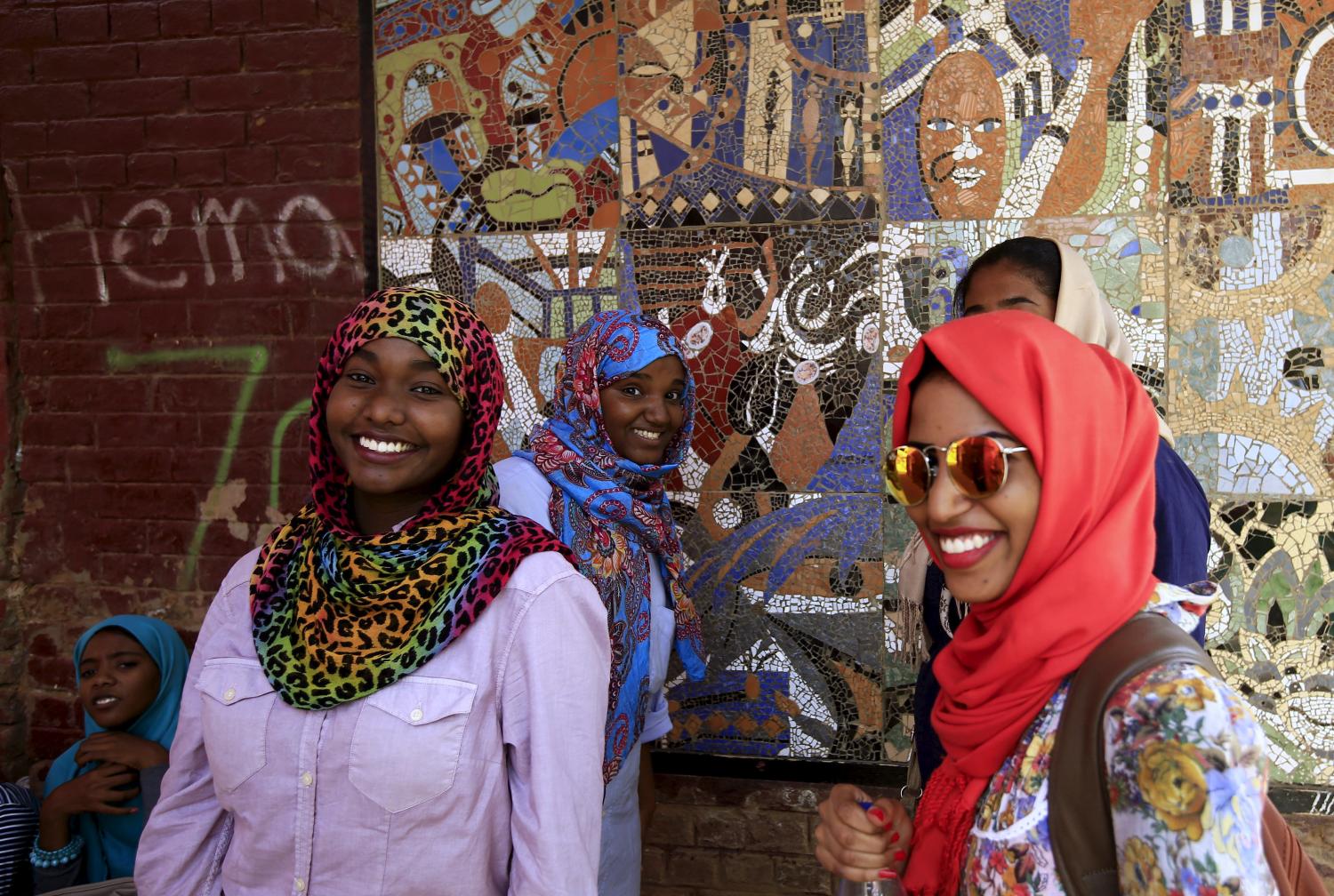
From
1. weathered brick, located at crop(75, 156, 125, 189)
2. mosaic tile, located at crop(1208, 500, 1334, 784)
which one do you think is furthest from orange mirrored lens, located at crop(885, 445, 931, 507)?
weathered brick, located at crop(75, 156, 125, 189)

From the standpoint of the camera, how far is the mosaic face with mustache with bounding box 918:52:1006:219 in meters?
3.04

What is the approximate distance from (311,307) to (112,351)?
34.4 inches

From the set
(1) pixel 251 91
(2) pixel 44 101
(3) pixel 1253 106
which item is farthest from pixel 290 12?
(3) pixel 1253 106

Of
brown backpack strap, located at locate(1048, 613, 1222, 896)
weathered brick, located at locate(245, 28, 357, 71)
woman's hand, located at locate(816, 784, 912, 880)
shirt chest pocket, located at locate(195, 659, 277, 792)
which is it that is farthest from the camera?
weathered brick, located at locate(245, 28, 357, 71)

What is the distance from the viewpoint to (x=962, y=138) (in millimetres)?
3057

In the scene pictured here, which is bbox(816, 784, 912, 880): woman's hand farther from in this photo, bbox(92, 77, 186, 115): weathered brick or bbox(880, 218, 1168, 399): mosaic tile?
bbox(92, 77, 186, 115): weathered brick

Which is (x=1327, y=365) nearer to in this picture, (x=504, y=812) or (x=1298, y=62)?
(x=1298, y=62)

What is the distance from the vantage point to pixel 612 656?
8.18 feet

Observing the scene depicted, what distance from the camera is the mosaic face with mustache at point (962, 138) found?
304 centimetres

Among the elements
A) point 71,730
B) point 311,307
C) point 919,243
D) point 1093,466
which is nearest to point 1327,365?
point 919,243

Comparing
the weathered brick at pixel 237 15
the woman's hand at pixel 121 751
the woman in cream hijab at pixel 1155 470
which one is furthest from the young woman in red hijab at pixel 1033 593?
the weathered brick at pixel 237 15

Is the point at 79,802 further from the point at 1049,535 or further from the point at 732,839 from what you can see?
the point at 1049,535

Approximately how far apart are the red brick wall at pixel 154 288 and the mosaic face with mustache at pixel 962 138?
2.05 metres

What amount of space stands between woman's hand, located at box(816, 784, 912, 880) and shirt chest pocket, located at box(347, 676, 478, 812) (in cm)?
62
